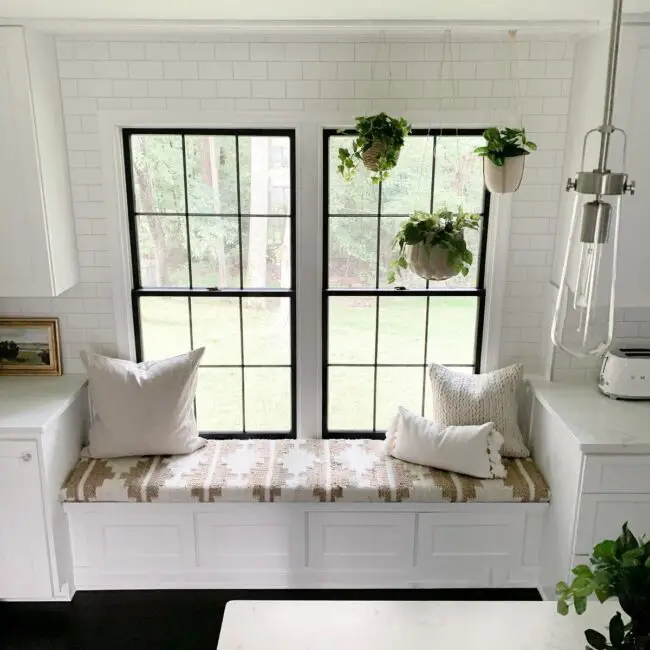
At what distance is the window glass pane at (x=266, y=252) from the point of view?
3.37 meters

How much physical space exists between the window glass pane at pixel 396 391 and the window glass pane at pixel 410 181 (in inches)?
34.3

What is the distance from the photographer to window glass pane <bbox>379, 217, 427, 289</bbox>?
11.1 ft

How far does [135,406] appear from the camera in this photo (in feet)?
10.7

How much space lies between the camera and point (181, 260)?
3.43 m

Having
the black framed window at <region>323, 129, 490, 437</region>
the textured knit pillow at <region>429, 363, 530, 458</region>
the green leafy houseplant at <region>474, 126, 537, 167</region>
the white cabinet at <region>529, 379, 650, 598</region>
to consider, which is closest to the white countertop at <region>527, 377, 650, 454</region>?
the white cabinet at <region>529, 379, 650, 598</region>

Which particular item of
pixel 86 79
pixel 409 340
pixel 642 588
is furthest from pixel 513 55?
pixel 642 588

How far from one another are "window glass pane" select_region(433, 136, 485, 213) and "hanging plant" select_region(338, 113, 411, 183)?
503 millimetres

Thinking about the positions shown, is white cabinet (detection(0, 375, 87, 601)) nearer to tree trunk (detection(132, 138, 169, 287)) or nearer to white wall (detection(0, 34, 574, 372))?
tree trunk (detection(132, 138, 169, 287))

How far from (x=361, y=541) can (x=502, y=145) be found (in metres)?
1.91

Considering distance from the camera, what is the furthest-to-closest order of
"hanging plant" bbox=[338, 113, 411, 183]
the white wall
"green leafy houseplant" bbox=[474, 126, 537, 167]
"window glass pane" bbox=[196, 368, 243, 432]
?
"window glass pane" bbox=[196, 368, 243, 432] < the white wall < "hanging plant" bbox=[338, 113, 411, 183] < "green leafy houseplant" bbox=[474, 126, 537, 167]

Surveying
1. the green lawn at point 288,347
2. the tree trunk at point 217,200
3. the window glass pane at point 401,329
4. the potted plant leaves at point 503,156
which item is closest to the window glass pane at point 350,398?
the green lawn at point 288,347

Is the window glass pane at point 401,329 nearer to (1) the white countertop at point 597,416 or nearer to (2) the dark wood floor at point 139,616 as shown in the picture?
(1) the white countertop at point 597,416

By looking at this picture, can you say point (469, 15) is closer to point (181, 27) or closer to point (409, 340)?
point (181, 27)

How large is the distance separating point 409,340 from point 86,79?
2.03 m
